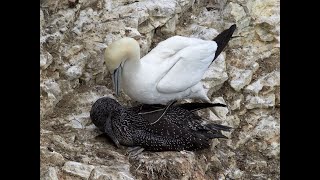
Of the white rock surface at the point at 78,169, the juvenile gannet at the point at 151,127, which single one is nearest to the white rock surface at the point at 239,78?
the juvenile gannet at the point at 151,127

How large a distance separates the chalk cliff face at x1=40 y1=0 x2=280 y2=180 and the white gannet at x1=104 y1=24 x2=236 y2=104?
46 cm

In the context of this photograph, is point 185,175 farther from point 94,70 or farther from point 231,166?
point 94,70

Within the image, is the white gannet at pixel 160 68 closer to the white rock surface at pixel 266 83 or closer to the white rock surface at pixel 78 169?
the white rock surface at pixel 78 169

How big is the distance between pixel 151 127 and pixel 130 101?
721mm

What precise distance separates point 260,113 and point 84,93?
1.60 metres

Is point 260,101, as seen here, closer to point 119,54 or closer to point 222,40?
point 222,40

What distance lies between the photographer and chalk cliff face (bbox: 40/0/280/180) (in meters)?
5.22

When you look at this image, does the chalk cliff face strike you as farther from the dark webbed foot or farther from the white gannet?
the white gannet

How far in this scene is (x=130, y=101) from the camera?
605cm

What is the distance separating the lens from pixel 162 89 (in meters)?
5.41

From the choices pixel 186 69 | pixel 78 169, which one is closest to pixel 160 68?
pixel 186 69

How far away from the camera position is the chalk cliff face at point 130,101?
5223 millimetres

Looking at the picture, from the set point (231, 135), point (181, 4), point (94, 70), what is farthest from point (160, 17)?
point (231, 135)

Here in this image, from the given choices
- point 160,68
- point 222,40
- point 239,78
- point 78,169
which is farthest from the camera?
point 239,78
